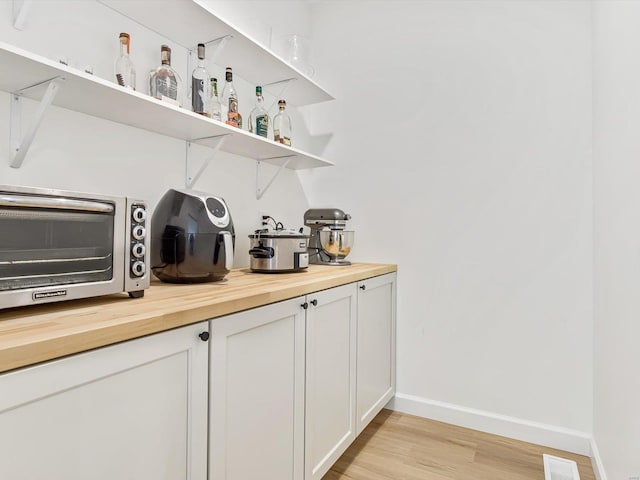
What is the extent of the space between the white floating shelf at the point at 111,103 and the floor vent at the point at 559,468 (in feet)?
6.47

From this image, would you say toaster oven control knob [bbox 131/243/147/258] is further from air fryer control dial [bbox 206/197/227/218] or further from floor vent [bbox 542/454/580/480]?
floor vent [bbox 542/454/580/480]

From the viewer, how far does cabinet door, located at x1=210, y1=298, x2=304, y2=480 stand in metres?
1.01

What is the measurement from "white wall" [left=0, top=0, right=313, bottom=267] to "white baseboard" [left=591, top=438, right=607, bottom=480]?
2144 millimetres

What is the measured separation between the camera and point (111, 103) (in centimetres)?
121

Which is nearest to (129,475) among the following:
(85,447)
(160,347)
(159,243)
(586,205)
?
(85,447)

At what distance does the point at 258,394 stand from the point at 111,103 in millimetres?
1038

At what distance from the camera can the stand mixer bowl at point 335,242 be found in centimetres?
219

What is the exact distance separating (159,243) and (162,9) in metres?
0.87

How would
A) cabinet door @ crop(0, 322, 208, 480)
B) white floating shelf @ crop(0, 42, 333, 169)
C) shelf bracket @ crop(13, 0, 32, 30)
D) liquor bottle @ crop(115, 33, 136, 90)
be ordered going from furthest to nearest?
1. liquor bottle @ crop(115, 33, 136, 90)
2. shelf bracket @ crop(13, 0, 32, 30)
3. white floating shelf @ crop(0, 42, 333, 169)
4. cabinet door @ crop(0, 322, 208, 480)

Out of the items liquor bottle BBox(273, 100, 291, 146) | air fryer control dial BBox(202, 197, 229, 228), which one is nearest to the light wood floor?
air fryer control dial BBox(202, 197, 229, 228)

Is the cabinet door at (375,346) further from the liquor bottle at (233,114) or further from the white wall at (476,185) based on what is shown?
the liquor bottle at (233,114)

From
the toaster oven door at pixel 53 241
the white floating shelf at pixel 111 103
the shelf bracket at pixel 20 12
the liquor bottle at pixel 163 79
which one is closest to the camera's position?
the toaster oven door at pixel 53 241

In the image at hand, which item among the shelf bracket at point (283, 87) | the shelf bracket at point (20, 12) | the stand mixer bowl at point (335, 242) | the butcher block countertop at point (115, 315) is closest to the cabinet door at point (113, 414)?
the butcher block countertop at point (115, 315)

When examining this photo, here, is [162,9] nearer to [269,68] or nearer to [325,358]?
[269,68]
